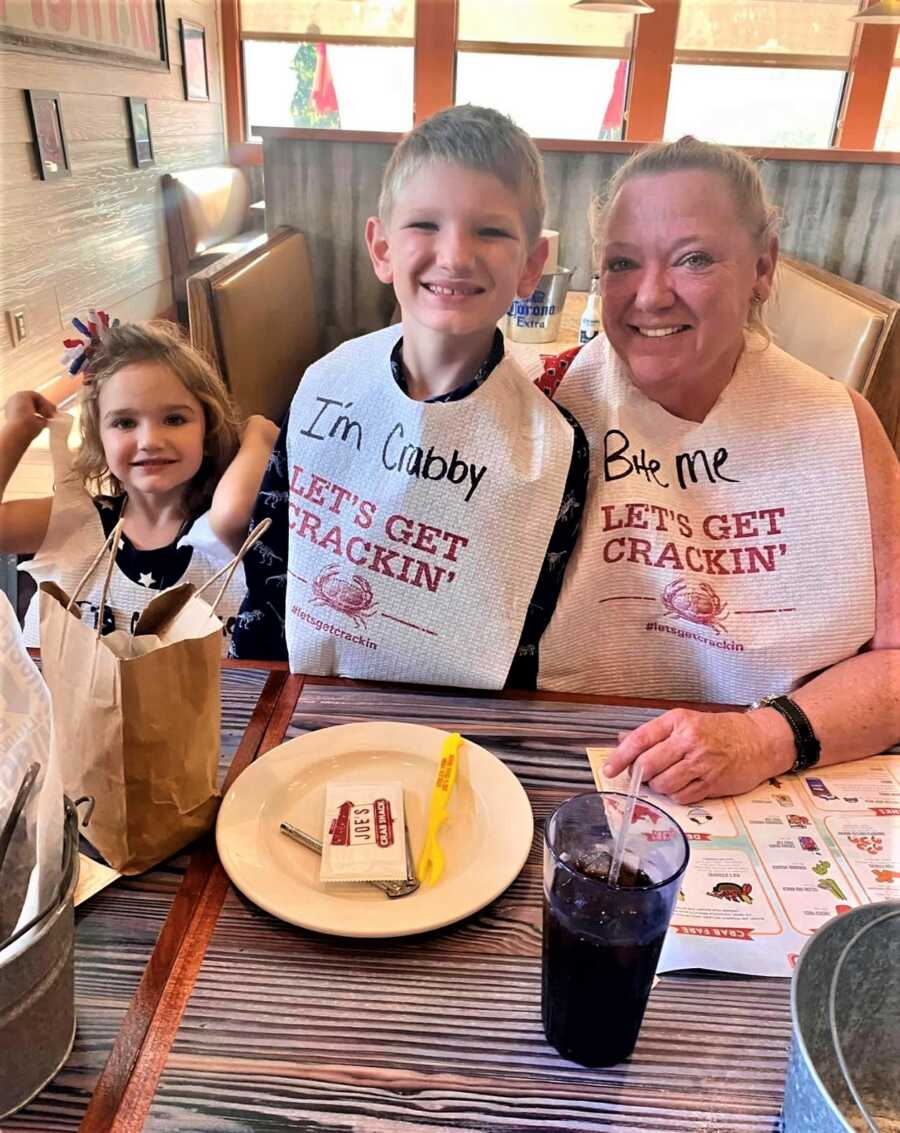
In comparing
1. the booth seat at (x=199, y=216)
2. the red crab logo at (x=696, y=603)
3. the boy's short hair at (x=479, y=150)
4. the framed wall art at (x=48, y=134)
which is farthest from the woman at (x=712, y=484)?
the booth seat at (x=199, y=216)

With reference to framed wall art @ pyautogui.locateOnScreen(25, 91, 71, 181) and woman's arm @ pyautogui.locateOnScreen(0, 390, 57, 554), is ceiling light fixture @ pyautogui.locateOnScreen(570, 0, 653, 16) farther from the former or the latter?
framed wall art @ pyautogui.locateOnScreen(25, 91, 71, 181)

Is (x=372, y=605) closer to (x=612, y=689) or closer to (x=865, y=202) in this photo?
(x=612, y=689)

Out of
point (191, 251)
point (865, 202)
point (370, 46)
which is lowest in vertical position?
point (191, 251)

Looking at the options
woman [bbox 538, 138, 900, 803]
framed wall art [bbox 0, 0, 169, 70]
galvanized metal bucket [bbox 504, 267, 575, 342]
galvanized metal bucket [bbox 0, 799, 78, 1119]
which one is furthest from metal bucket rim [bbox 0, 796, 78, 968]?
galvanized metal bucket [bbox 504, 267, 575, 342]

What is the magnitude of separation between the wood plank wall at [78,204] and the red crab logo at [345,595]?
136 cm

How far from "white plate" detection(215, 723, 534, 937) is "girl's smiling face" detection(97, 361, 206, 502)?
2.28 feet

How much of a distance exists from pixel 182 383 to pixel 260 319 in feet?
2.57

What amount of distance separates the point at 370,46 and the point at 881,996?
3.04ft

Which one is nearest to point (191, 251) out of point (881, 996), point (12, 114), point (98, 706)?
point (12, 114)

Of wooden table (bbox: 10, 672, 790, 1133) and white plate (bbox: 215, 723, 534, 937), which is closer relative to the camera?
wooden table (bbox: 10, 672, 790, 1133)

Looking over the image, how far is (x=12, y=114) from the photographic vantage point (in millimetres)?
2771

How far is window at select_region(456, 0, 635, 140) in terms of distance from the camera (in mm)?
936

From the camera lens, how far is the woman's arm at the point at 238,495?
1283 mm

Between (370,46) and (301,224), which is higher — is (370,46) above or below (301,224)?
above
